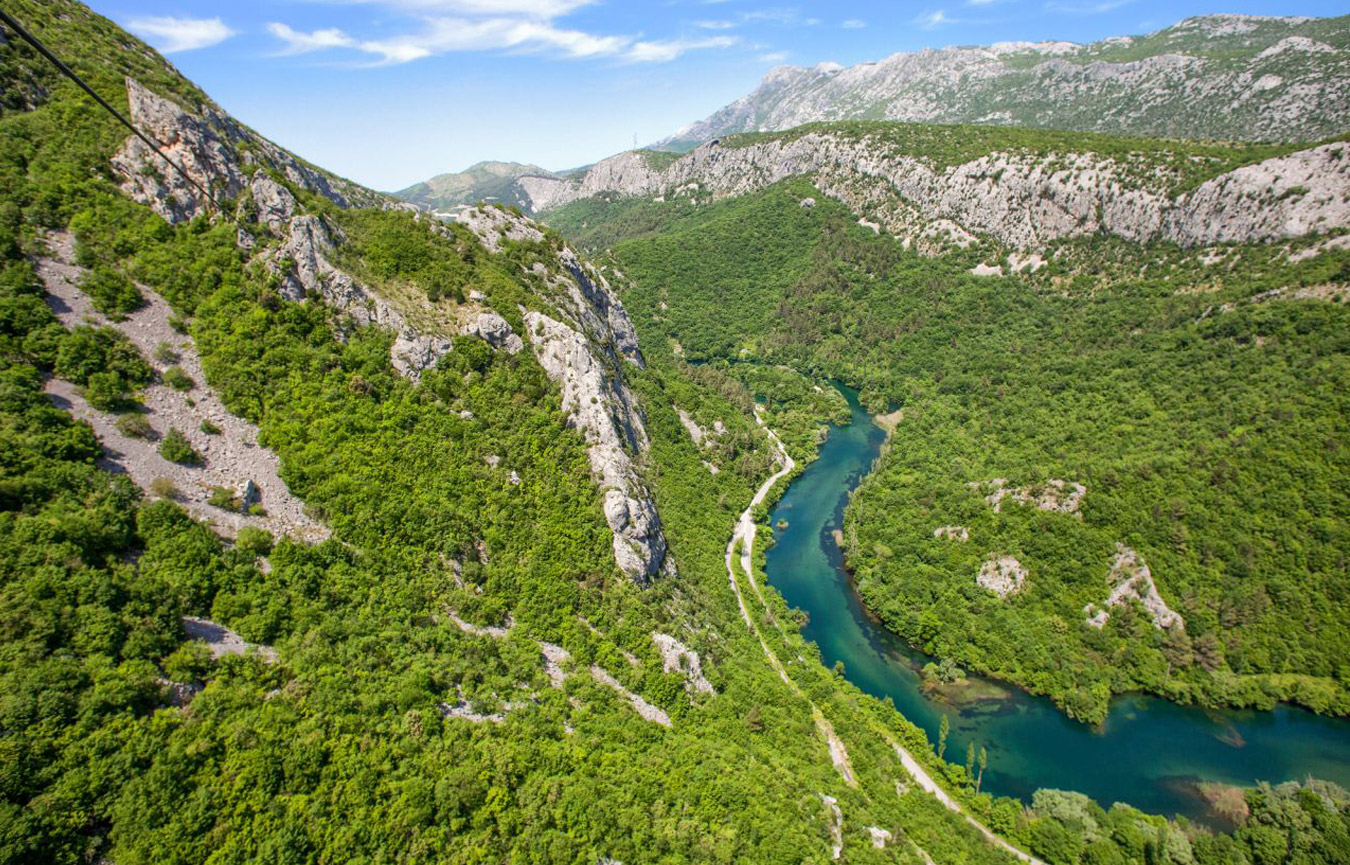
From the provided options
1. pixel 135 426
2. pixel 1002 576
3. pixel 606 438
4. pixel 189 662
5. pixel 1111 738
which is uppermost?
pixel 606 438

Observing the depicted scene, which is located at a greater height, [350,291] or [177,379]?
[350,291]

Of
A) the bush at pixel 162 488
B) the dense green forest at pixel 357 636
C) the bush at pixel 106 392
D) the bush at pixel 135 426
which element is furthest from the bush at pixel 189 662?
the bush at pixel 106 392

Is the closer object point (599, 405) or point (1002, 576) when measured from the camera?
point (599, 405)

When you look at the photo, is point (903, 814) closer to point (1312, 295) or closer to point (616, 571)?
point (616, 571)

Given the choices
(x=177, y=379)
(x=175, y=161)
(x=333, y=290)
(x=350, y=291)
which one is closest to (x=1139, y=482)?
(x=350, y=291)

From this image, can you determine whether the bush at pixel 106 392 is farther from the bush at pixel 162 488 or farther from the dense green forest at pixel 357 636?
the bush at pixel 162 488

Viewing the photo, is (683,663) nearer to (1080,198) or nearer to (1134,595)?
(1134,595)
